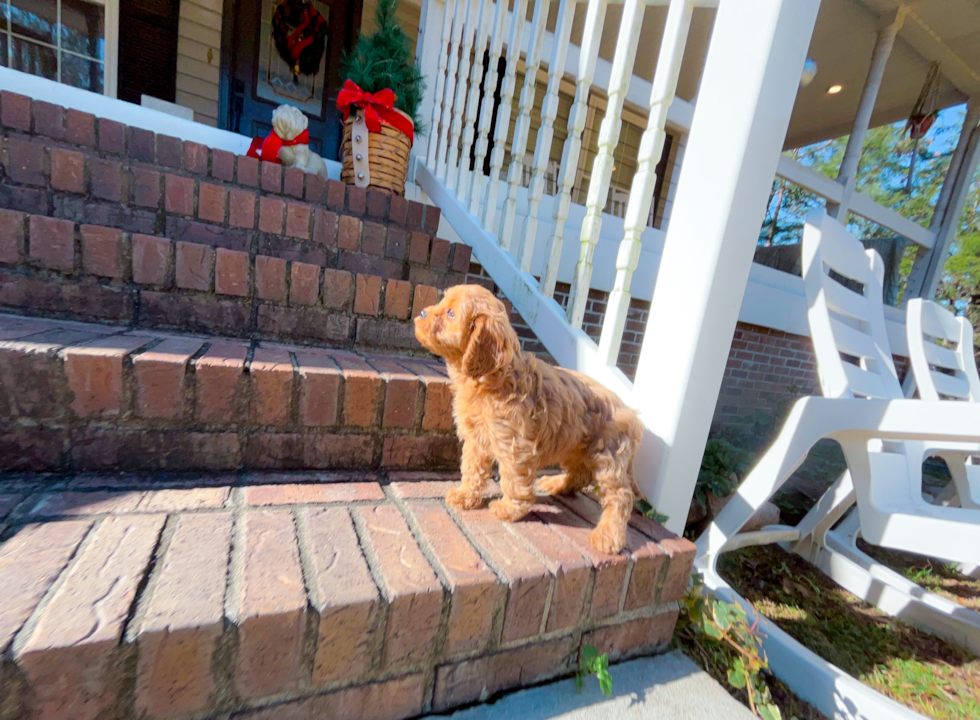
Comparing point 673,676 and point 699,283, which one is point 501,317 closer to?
point 699,283

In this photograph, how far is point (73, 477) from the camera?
0.99 metres

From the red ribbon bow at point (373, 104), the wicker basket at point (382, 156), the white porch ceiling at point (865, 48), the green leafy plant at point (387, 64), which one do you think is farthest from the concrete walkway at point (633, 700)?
the white porch ceiling at point (865, 48)

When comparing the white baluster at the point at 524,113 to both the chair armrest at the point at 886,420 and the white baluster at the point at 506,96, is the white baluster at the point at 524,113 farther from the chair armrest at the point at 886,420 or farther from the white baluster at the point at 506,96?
the chair armrest at the point at 886,420

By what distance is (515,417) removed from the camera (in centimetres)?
109

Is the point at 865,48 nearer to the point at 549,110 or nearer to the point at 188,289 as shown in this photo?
the point at 549,110

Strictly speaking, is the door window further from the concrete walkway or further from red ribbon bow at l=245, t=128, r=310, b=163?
the concrete walkway

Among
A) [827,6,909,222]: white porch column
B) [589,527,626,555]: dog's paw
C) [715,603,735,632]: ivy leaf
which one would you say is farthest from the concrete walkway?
[827,6,909,222]: white porch column

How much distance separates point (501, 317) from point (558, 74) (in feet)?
4.39

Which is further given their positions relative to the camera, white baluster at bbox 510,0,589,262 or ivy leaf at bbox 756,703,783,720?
white baluster at bbox 510,0,589,262

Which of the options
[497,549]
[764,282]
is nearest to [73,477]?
[497,549]

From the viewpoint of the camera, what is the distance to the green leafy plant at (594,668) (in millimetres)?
974

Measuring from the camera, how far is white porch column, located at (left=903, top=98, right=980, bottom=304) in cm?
546

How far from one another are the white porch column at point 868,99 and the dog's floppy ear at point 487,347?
5.03m

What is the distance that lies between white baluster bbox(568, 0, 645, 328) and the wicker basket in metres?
1.37
